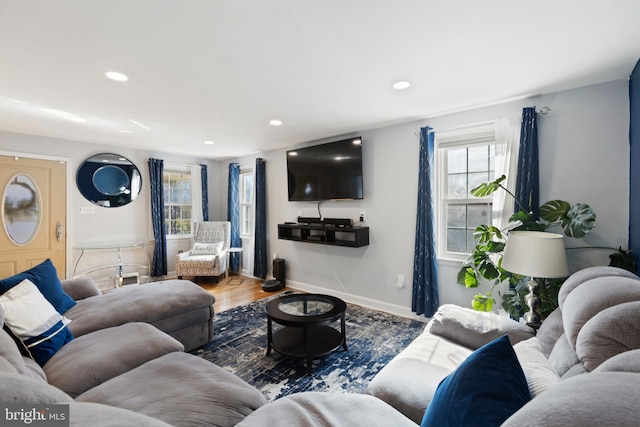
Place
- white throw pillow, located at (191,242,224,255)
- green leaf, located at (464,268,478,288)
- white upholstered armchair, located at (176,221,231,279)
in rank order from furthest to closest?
white throw pillow, located at (191,242,224,255) → white upholstered armchair, located at (176,221,231,279) → green leaf, located at (464,268,478,288)

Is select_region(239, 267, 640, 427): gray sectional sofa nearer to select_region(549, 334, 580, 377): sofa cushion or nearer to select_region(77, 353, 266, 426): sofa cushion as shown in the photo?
select_region(549, 334, 580, 377): sofa cushion

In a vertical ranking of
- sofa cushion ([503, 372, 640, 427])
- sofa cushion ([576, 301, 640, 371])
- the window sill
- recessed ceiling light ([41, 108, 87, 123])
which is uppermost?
recessed ceiling light ([41, 108, 87, 123])

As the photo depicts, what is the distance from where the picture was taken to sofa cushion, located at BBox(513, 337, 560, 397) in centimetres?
98

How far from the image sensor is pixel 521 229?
2.43 m

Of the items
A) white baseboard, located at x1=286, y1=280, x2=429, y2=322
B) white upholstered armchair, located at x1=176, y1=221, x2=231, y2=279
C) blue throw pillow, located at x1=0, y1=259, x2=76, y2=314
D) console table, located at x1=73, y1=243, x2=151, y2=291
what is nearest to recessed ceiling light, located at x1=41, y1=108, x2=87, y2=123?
blue throw pillow, located at x1=0, y1=259, x2=76, y2=314

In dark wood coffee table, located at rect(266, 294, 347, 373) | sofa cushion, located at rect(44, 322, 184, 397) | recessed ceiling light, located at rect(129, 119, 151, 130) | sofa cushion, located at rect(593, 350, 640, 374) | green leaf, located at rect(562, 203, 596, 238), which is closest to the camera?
sofa cushion, located at rect(593, 350, 640, 374)

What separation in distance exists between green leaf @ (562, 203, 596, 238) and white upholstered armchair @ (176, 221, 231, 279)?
460cm

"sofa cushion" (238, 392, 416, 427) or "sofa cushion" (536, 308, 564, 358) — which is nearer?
"sofa cushion" (238, 392, 416, 427)

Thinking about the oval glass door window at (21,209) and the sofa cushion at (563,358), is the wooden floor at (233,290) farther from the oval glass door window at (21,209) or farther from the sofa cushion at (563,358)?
the sofa cushion at (563,358)

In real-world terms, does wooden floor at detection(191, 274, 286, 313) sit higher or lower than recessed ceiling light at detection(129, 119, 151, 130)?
lower

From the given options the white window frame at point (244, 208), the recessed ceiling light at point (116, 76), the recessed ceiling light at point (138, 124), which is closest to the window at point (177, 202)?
the white window frame at point (244, 208)

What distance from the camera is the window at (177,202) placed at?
5309 mm

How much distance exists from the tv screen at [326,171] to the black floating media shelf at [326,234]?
433mm

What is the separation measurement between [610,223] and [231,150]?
4.98m
